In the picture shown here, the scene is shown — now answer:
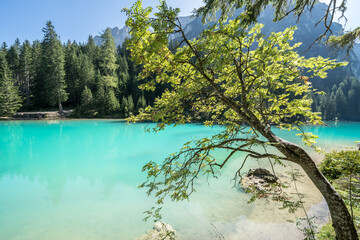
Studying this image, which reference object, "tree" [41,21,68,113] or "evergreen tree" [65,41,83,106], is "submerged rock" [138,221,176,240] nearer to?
"tree" [41,21,68,113]

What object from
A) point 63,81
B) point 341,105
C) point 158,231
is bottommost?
point 158,231

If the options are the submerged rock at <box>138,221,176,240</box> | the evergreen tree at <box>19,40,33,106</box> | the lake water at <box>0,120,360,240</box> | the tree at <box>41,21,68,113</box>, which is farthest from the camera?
the evergreen tree at <box>19,40,33,106</box>

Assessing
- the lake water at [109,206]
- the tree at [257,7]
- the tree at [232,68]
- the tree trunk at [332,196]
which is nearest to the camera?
the tree at [232,68]

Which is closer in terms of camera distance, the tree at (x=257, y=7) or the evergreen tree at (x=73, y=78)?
the tree at (x=257, y=7)

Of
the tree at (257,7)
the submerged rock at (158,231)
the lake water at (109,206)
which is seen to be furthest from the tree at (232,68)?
the lake water at (109,206)

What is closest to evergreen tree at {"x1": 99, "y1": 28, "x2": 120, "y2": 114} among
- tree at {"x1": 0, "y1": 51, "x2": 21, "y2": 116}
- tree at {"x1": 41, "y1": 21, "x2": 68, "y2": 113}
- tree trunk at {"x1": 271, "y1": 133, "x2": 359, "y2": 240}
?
tree at {"x1": 41, "y1": 21, "x2": 68, "y2": 113}

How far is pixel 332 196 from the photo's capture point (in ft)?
9.16

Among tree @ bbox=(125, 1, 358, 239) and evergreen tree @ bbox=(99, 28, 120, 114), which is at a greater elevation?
evergreen tree @ bbox=(99, 28, 120, 114)

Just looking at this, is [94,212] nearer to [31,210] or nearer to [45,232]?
[45,232]

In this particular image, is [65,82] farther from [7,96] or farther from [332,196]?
[332,196]

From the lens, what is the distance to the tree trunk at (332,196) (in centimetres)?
278

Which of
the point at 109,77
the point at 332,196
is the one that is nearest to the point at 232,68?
the point at 332,196

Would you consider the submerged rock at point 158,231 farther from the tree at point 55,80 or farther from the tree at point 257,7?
the tree at point 55,80

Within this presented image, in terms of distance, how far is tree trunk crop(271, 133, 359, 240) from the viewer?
2.78 m
